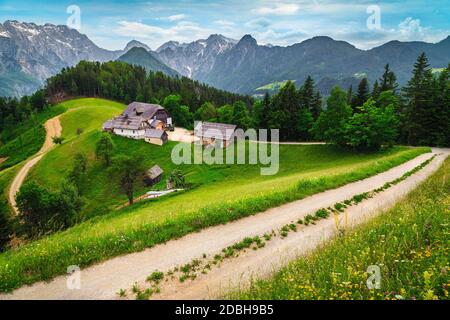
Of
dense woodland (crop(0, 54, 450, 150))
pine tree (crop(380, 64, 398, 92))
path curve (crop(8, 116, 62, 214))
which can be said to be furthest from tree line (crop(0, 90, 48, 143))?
pine tree (crop(380, 64, 398, 92))

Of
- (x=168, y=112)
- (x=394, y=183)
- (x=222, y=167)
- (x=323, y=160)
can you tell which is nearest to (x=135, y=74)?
(x=168, y=112)

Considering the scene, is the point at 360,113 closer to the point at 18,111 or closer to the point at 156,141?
the point at 156,141

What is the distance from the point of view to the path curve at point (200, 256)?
27.9ft

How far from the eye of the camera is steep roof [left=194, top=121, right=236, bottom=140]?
241 ft

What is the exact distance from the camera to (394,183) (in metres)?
22.7

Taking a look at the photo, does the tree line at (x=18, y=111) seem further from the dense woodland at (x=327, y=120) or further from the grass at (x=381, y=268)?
the grass at (x=381, y=268)

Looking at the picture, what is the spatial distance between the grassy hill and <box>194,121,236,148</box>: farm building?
1002cm

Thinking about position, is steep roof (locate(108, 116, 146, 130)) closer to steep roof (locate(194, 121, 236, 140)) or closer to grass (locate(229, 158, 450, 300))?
steep roof (locate(194, 121, 236, 140))

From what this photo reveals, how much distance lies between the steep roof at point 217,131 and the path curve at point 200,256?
5770 cm

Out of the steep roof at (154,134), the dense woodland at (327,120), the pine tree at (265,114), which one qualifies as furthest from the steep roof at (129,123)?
the pine tree at (265,114)

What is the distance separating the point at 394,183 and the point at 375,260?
18260 mm

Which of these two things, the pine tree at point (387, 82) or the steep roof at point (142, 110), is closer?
the pine tree at point (387, 82)

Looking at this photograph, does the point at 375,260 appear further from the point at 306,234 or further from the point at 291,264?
the point at 306,234

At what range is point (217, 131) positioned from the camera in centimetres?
7531
